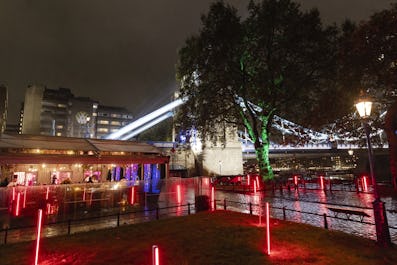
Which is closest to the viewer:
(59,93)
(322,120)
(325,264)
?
(325,264)

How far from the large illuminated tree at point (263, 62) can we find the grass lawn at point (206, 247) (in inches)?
673

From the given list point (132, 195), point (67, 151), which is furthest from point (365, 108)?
point (67, 151)

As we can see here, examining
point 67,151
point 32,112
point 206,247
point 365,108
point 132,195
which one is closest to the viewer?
point 206,247

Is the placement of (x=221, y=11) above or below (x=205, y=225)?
above

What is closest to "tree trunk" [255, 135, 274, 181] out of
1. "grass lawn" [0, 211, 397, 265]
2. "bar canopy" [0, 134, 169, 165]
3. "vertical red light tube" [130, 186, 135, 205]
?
"bar canopy" [0, 134, 169, 165]

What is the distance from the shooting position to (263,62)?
26.6 metres

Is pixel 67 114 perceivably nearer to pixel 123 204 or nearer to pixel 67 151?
pixel 67 151

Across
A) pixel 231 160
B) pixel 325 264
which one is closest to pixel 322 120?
pixel 325 264

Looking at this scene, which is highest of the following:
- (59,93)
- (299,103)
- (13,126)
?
(59,93)

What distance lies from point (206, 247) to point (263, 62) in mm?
22417

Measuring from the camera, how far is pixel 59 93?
342ft

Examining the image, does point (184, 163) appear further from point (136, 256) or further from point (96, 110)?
point (96, 110)

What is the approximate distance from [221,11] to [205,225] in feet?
70.1

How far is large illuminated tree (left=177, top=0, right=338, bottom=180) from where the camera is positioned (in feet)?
80.8
